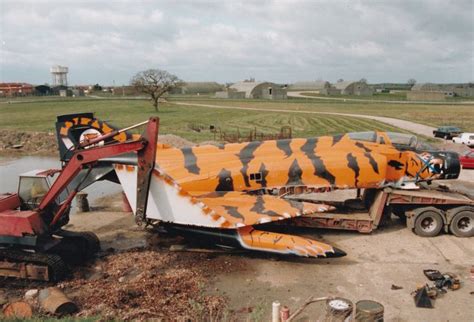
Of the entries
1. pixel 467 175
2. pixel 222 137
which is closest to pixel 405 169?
pixel 467 175

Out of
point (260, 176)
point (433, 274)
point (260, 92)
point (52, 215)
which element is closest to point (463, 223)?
point (433, 274)

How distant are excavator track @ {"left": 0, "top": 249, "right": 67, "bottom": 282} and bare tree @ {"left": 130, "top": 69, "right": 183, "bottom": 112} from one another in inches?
2236

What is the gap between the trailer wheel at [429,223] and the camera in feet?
45.2

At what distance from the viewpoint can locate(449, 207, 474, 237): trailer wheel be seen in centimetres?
1365

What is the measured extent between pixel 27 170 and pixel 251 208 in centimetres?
2006

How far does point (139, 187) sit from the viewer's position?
11.4m

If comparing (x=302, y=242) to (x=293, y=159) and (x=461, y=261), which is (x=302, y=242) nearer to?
(x=293, y=159)

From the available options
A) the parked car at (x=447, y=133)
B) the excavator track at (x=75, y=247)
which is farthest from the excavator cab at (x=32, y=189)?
the parked car at (x=447, y=133)

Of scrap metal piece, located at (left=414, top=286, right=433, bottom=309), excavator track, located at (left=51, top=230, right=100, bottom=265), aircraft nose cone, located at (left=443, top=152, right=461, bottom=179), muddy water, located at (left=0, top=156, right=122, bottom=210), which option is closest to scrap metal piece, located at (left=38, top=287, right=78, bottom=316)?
excavator track, located at (left=51, top=230, right=100, bottom=265)

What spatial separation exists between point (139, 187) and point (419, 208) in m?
9.10

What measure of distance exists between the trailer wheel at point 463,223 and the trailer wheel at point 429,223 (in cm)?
40

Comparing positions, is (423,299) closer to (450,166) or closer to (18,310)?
(450,166)

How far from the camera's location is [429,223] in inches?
550

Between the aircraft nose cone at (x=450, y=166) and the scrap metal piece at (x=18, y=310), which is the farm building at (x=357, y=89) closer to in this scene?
the aircraft nose cone at (x=450, y=166)
